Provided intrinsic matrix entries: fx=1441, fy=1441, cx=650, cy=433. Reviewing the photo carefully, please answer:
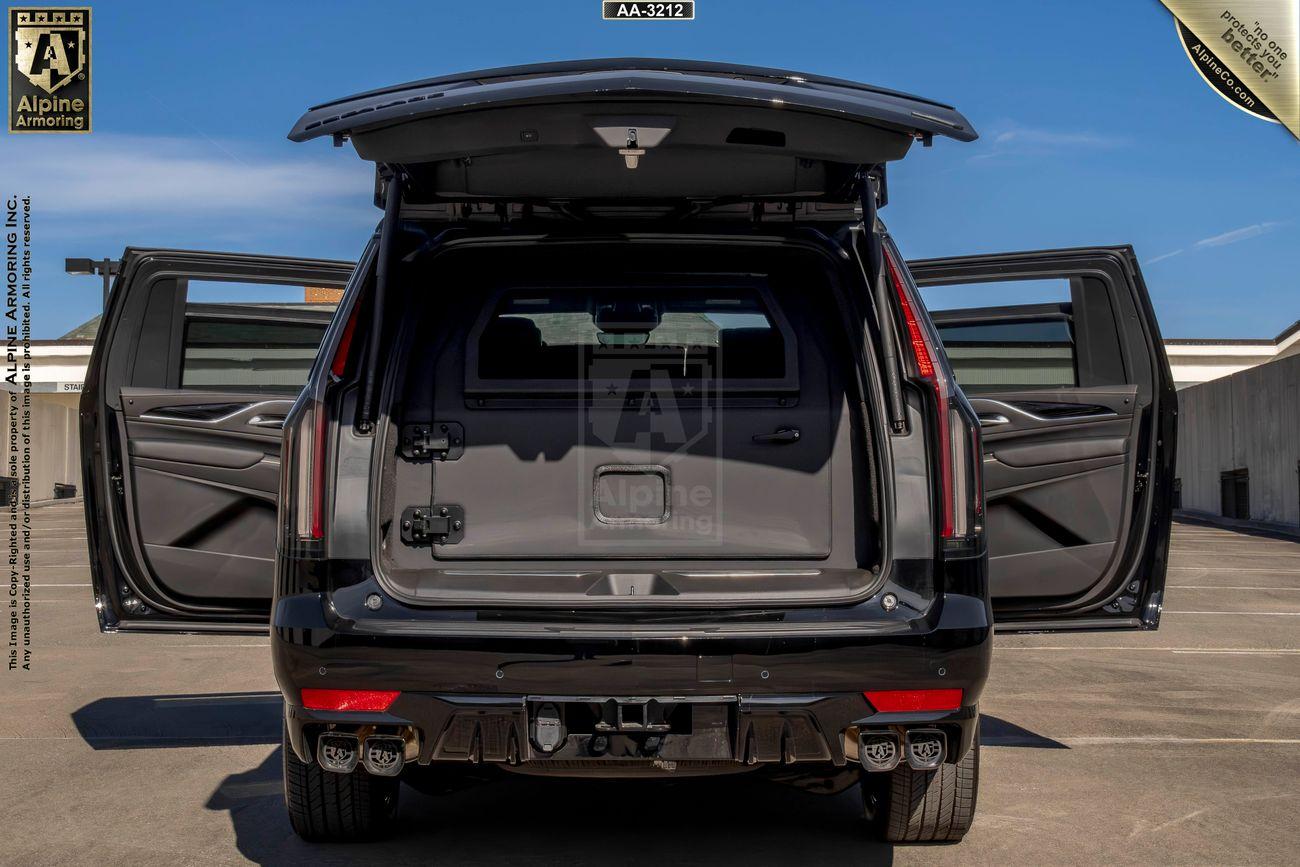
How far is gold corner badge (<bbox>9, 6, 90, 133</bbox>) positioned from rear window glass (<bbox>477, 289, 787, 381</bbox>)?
1003cm

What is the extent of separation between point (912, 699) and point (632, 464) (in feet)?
3.51

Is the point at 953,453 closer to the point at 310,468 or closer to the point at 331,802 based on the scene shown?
the point at 310,468

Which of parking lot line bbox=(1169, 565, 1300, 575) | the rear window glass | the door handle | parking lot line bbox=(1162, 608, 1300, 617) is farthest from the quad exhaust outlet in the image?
parking lot line bbox=(1169, 565, 1300, 575)

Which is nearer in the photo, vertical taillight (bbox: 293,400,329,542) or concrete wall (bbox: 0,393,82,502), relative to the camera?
vertical taillight (bbox: 293,400,329,542)

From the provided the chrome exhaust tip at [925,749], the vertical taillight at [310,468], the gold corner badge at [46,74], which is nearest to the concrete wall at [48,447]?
the gold corner badge at [46,74]

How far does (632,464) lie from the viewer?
4281 millimetres

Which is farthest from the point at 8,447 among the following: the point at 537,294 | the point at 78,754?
the point at 537,294

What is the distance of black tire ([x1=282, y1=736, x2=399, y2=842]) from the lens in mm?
4594

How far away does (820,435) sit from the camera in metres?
4.27

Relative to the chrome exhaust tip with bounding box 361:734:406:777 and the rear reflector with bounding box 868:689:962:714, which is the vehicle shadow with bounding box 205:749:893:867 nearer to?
the chrome exhaust tip with bounding box 361:734:406:777

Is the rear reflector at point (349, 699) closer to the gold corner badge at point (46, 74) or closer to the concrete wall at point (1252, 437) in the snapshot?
the gold corner badge at point (46, 74)

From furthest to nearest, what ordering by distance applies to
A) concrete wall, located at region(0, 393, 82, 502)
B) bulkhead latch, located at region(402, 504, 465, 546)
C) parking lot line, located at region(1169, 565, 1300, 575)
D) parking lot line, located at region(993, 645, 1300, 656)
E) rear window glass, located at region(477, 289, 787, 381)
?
concrete wall, located at region(0, 393, 82, 502), parking lot line, located at region(1169, 565, 1300, 575), parking lot line, located at region(993, 645, 1300, 656), rear window glass, located at region(477, 289, 787, 381), bulkhead latch, located at region(402, 504, 465, 546)

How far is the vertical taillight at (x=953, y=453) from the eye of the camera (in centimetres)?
396

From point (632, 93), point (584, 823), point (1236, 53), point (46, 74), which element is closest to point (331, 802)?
point (584, 823)
